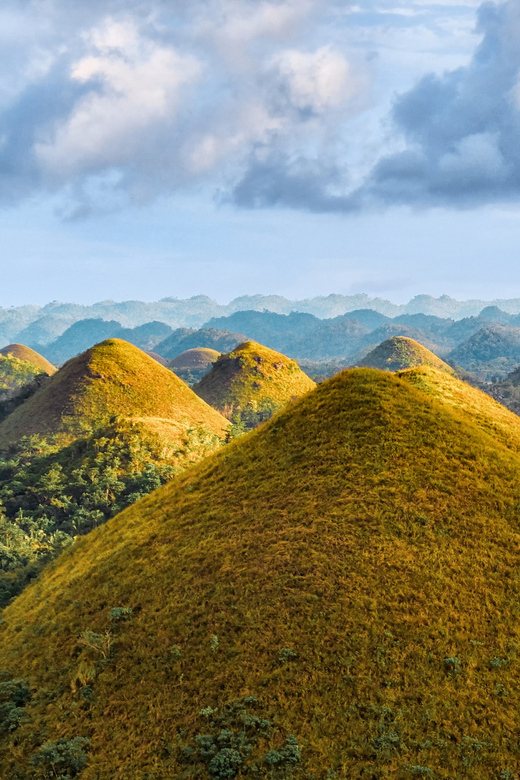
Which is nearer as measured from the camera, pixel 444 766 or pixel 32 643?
pixel 444 766

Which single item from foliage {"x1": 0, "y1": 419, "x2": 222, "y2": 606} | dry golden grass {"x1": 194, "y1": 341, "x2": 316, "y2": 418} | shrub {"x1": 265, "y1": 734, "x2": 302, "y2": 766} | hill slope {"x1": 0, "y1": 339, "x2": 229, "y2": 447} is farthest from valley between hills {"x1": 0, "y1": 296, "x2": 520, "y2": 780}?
dry golden grass {"x1": 194, "y1": 341, "x2": 316, "y2": 418}

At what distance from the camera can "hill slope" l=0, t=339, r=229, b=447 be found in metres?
68.5

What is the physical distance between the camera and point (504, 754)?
10.4 metres

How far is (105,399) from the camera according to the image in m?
71.6

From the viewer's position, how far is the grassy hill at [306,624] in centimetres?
1128

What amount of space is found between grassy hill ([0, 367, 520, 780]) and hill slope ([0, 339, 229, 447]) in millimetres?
43368

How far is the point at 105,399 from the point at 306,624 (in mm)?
61983

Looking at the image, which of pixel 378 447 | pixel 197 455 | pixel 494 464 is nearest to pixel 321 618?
pixel 378 447

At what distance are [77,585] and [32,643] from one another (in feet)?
8.11

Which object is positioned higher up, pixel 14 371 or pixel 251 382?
pixel 14 371

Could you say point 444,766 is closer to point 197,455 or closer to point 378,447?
point 378,447

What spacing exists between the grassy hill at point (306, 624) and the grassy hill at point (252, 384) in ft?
245

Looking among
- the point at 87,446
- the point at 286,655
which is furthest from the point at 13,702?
the point at 87,446

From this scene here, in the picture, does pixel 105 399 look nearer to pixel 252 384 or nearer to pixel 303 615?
pixel 252 384
